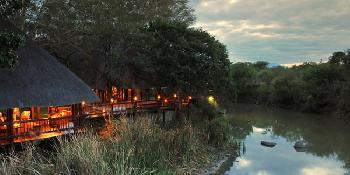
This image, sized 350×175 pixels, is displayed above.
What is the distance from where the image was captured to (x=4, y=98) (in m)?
11.9

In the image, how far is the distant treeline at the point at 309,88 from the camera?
3647 cm

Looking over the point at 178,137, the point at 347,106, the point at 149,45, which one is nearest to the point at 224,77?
the point at 149,45

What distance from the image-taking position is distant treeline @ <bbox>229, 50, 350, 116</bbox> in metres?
36.5

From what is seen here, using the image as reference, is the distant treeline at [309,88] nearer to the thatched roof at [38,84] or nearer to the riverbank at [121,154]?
the riverbank at [121,154]

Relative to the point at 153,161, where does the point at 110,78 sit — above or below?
above

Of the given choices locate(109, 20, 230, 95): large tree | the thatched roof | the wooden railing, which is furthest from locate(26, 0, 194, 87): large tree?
the wooden railing

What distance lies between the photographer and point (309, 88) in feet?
134

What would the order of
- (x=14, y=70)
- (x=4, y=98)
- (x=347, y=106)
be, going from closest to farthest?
(x=4, y=98), (x=14, y=70), (x=347, y=106)

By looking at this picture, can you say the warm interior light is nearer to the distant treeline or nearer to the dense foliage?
the distant treeline

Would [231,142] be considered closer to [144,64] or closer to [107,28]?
[144,64]

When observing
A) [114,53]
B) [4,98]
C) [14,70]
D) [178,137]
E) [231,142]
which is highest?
[114,53]

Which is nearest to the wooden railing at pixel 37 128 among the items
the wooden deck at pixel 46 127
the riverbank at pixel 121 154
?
the wooden deck at pixel 46 127

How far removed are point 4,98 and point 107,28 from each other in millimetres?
8997

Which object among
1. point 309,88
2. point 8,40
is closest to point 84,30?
point 8,40
